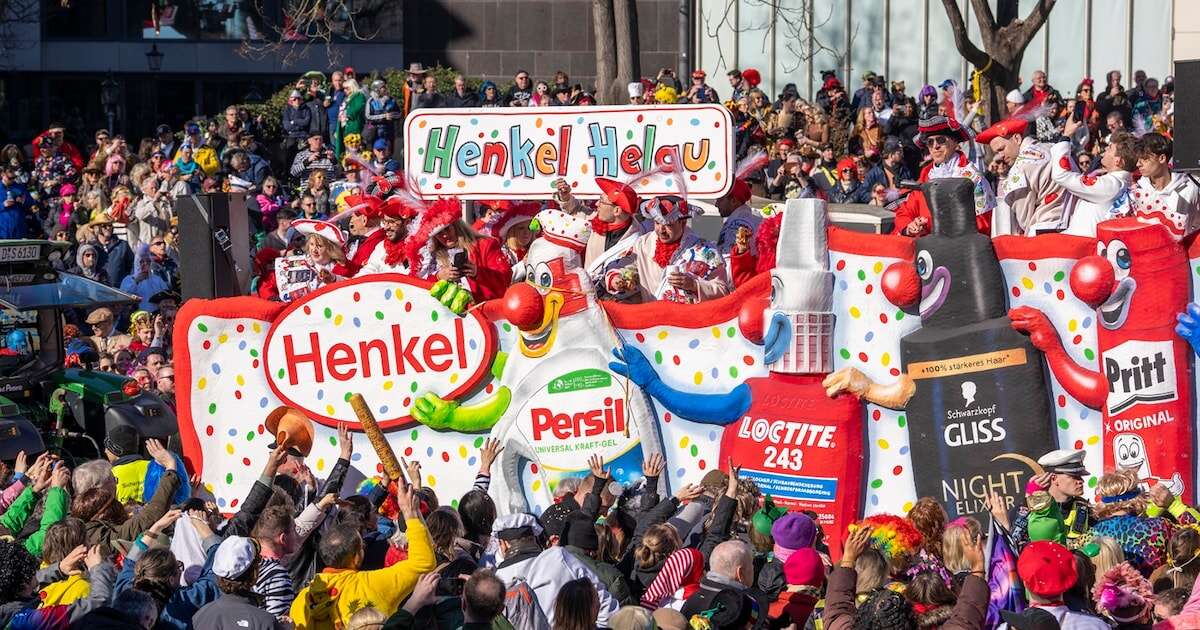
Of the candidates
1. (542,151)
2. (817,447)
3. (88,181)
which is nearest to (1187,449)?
(817,447)

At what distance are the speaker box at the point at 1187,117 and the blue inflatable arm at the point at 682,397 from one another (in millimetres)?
2694

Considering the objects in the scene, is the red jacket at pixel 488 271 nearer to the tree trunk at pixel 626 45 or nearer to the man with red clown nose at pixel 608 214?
the man with red clown nose at pixel 608 214

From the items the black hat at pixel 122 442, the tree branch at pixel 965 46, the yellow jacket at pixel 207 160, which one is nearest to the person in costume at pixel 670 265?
the black hat at pixel 122 442

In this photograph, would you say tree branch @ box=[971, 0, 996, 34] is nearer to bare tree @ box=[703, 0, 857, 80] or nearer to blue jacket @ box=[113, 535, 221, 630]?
bare tree @ box=[703, 0, 857, 80]

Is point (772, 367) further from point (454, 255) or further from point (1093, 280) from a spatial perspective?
point (454, 255)

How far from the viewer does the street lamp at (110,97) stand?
29906mm

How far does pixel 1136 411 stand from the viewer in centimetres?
916

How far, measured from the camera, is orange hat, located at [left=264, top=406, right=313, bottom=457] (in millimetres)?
11133

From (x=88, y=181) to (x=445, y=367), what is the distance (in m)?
12.6

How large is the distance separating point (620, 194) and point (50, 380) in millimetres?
5221

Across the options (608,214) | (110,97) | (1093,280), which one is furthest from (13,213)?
(1093,280)

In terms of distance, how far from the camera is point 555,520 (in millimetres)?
8500

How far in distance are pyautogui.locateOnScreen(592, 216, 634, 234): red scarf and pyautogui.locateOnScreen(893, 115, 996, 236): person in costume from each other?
64.4 inches

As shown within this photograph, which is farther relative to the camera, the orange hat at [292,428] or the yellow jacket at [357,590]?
the orange hat at [292,428]
